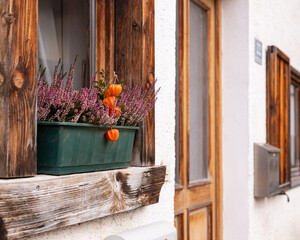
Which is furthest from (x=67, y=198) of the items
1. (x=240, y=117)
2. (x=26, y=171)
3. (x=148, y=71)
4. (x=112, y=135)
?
(x=240, y=117)

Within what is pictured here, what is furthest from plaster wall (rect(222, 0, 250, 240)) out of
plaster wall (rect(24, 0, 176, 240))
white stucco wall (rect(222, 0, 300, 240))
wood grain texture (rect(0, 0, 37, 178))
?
wood grain texture (rect(0, 0, 37, 178))

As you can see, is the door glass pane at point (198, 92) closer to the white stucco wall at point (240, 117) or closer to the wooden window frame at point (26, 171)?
the white stucco wall at point (240, 117)

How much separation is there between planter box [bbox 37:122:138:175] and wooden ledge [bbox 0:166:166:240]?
0.16 ft

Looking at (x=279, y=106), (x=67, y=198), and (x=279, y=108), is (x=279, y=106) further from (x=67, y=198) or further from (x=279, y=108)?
(x=67, y=198)

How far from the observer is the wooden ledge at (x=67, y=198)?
1.23 m

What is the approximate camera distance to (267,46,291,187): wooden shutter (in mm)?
3590

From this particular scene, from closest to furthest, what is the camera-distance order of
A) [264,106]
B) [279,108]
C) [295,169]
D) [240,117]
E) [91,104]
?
[91,104] → [240,117] → [264,106] → [279,108] → [295,169]

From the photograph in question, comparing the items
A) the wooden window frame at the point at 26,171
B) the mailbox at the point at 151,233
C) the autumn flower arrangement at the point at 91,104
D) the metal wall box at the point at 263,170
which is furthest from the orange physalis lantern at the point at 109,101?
the metal wall box at the point at 263,170

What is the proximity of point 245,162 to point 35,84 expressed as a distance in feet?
6.98

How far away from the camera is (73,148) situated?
4.92ft

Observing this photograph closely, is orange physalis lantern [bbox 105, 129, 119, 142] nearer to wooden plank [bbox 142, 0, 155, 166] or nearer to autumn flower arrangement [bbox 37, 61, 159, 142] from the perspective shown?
autumn flower arrangement [bbox 37, 61, 159, 142]

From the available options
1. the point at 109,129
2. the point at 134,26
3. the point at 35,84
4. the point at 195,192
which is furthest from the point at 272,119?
the point at 35,84

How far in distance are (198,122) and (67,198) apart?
1709mm

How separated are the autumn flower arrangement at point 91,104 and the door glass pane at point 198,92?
1.11 meters
